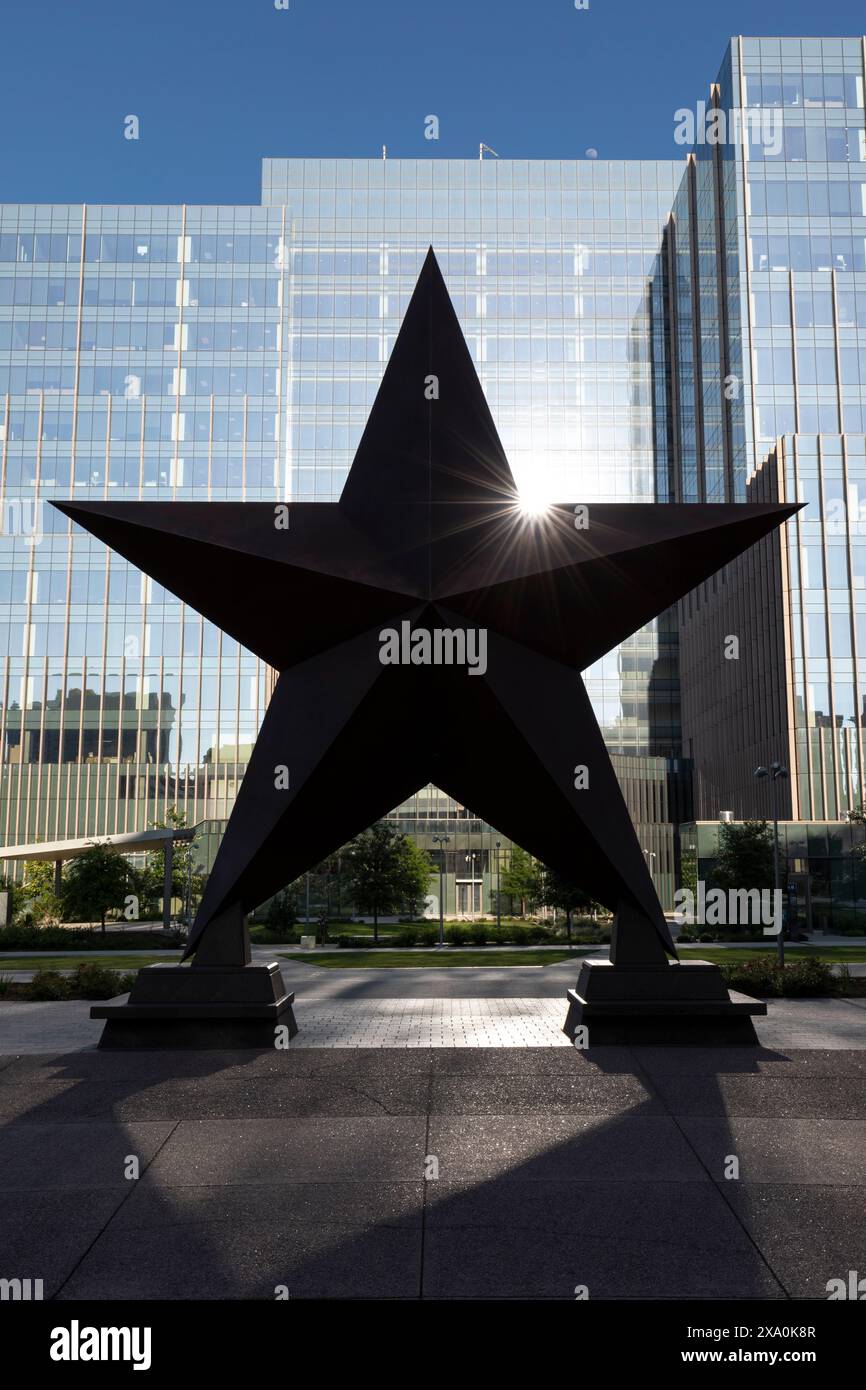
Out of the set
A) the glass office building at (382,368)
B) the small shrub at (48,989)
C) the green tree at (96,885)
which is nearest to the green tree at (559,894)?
the green tree at (96,885)

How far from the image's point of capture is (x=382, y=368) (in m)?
85.6

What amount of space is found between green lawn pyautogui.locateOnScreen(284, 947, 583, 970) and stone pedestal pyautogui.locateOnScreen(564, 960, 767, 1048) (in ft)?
49.3

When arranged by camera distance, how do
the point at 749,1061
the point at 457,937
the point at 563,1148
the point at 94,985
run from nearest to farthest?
1. the point at 563,1148
2. the point at 749,1061
3. the point at 94,985
4. the point at 457,937

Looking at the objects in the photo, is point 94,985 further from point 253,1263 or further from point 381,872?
point 381,872

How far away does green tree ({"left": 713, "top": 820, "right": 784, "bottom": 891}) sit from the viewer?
47.5 meters

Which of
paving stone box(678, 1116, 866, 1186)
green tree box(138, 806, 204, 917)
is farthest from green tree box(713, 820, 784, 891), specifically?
paving stone box(678, 1116, 866, 1186)

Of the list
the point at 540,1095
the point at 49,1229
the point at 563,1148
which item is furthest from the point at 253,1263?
the point at 540,1095

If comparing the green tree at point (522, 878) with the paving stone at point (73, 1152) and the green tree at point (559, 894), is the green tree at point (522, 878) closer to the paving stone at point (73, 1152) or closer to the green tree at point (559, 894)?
the green tree at point (559, 894)

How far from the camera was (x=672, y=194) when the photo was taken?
9338cm

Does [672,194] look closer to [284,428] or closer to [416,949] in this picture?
[284,428]

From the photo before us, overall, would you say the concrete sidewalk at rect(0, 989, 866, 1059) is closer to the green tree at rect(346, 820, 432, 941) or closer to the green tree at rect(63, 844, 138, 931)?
the green tree at rect(346, 820, 432, 941)

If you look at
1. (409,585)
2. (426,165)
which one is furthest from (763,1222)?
(426,165)

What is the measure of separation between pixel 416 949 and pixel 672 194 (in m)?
84.0

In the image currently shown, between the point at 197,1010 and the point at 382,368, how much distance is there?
8017 cm
